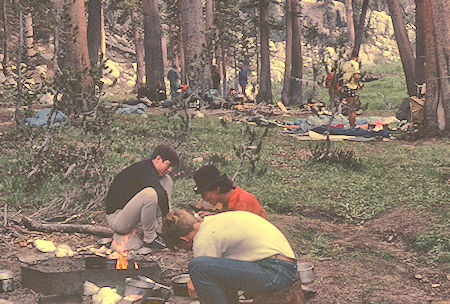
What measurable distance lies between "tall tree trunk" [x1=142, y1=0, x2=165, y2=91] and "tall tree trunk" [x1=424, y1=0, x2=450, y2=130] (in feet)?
40.9

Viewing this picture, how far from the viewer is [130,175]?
6836 millimetres

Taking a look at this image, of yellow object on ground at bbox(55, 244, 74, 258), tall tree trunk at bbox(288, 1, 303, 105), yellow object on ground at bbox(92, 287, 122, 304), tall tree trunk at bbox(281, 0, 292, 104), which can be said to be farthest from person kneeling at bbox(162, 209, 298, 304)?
tall tree trunk at bbox(281, 0, 292, 104)

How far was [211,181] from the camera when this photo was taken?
17.5ft

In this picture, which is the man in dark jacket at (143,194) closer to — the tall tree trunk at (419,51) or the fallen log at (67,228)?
the fallen log at (67,228)

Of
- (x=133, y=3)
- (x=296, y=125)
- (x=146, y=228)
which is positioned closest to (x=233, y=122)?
(x=296, y=125)

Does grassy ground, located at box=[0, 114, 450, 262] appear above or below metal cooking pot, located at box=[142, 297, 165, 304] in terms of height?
above

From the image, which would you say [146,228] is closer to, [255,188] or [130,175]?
[130,175]

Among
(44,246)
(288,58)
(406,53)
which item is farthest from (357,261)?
(288,58)

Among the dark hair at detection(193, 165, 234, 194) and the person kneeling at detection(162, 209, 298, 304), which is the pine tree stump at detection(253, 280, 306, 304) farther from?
the dark hair at detection(193, 165, 234, 194)

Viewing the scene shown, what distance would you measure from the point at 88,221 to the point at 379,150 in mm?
7762

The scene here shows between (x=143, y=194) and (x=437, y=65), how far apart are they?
36.0 ft

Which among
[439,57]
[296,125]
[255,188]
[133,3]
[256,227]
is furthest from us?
[133,3]

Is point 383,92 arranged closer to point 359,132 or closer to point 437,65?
point 437,65

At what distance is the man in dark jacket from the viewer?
6.77 m
